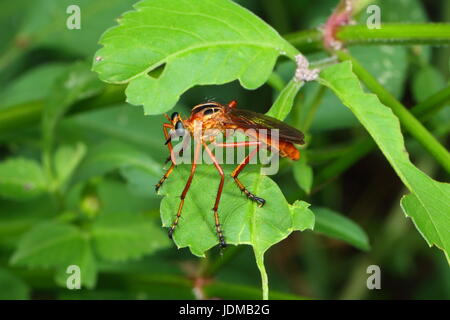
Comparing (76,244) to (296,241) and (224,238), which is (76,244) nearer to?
(224,238)

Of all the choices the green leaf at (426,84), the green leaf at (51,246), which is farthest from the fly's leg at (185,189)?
the green leaf at (426,84)

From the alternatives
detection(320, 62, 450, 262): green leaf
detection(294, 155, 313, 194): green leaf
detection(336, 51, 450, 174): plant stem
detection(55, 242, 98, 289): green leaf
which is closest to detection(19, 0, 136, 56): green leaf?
detection(55, 242, 98, 289): green leaf

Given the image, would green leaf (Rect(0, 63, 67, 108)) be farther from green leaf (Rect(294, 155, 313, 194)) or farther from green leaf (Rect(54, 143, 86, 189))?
green leaf (Rect(294, 155, 313, 194))

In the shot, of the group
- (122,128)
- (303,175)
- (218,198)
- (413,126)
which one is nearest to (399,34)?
(413,126)

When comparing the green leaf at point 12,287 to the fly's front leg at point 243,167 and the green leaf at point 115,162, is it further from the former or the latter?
the fly's front leg at point 243,167
